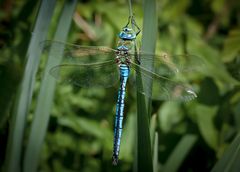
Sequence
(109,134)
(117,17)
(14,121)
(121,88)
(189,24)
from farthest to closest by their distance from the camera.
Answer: (189,24)
(117,17)
(109,134)
(121,88)
(14,121)

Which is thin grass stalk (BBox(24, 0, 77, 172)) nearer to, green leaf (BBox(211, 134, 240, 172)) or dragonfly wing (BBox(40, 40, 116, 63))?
dragonfly wing (BBox(40, 40, 116, 63))

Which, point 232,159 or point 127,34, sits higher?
point 127,34

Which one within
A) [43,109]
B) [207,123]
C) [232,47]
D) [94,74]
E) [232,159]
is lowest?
[232,159]

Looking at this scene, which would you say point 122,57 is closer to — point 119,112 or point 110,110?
point 119,112

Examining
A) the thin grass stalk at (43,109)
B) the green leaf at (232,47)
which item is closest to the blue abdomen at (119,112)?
the thin grass stalk at (43,109)

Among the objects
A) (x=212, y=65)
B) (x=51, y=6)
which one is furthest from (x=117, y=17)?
(x=51, y=6)

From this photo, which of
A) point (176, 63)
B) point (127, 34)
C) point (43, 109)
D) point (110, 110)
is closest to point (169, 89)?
point (176, 63)

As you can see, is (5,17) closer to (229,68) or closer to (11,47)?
(11,47)
